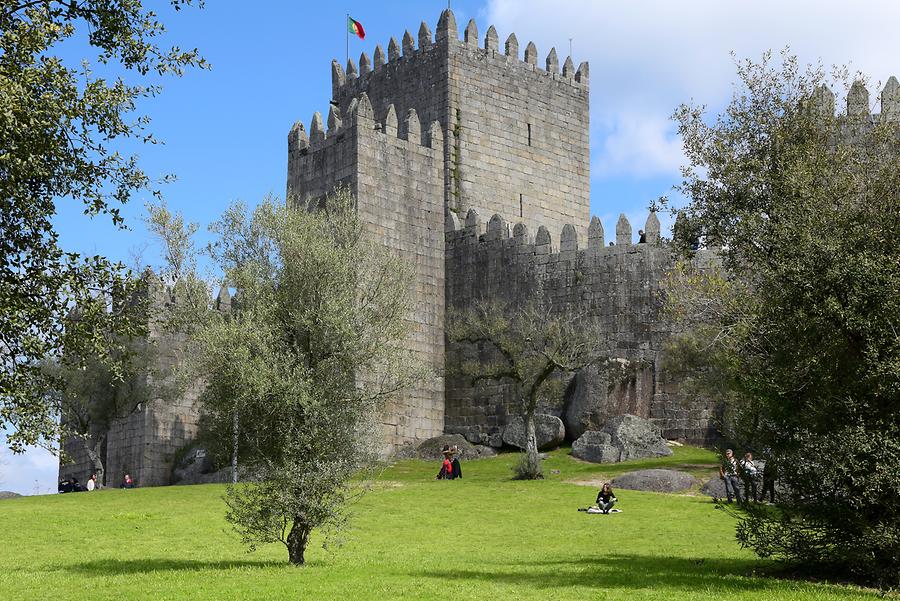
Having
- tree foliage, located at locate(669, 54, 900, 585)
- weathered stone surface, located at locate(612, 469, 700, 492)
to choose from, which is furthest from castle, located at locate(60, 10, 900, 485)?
tree foliage, located at locate(669, 54, 900, 585)

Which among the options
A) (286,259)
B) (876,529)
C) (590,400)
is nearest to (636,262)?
(590,400)

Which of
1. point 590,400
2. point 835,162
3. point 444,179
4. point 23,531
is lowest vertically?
point 23,531

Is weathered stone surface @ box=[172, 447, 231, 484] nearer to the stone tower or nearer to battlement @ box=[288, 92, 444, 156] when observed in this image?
the stone tower

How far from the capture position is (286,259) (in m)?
23.2

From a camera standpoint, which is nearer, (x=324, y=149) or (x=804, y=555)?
(x=804, y=555)

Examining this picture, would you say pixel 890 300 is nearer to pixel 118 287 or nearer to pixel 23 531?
pixel 118 287

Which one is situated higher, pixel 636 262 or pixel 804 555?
pixel 636 262

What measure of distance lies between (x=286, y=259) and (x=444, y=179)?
68.8 ft

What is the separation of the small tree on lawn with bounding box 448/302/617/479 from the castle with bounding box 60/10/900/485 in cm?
59

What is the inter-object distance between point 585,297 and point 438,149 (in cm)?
763

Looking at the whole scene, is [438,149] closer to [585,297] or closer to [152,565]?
[585,297]

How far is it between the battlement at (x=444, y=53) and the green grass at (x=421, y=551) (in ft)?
62.2

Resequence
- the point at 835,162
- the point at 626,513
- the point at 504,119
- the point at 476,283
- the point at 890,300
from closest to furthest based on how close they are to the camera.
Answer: the point at 890,300, the point at 835,162, the point at 626,513, the point at 476,283, the point at 504,119

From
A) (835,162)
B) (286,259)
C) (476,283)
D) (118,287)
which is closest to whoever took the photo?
(118,287)
